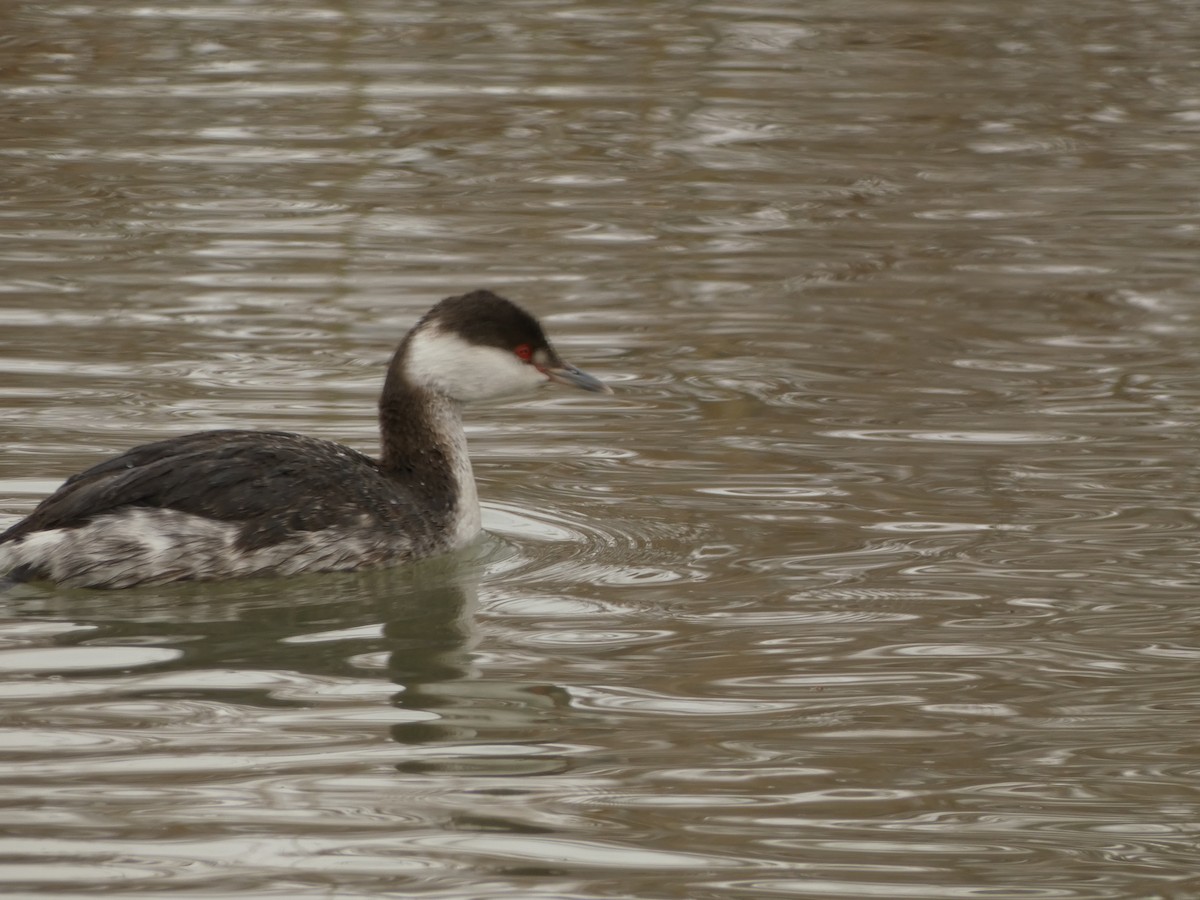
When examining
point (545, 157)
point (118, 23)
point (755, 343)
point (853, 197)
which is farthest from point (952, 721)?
point (118, 23)

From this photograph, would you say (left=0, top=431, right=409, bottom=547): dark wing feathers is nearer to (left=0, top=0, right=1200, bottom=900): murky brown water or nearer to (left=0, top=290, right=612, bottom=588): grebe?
(left=0, top=290, right=612, bottom=588): grebe

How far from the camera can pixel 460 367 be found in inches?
312

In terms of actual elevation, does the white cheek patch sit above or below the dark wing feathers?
above

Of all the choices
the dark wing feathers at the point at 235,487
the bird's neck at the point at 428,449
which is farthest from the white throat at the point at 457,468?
the dark wing feathers at the point at 235,487

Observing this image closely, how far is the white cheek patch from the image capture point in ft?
25.9

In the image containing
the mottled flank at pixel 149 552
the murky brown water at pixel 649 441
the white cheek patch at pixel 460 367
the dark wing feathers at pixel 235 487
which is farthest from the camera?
the white cheek patch at pixel 460 367

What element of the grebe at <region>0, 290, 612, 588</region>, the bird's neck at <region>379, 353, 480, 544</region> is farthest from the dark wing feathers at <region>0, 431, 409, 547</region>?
the bird's neck at <region>379, 353, 480, 544</region>

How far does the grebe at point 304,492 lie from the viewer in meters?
7.12

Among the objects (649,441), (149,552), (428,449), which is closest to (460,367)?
(428,449)

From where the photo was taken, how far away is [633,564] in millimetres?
7699

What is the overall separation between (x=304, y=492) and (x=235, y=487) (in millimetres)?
249

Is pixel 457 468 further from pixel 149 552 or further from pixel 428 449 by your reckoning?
pixel 149 552

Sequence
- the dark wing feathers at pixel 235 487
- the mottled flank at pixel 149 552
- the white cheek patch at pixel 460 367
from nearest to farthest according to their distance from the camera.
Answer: the mottled flank at pixel 149 552, the dark wing feathers at pixel 235 487, the white cheek patch at pixel 460 367

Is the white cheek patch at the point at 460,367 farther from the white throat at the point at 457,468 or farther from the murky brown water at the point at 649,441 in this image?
the murky brown water at the point at 649,441
